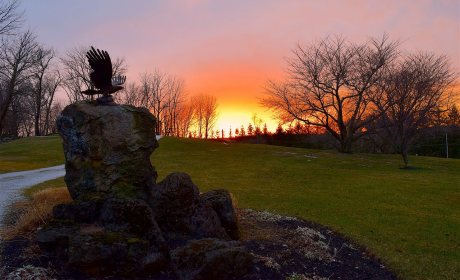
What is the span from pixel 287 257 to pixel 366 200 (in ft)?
20.7

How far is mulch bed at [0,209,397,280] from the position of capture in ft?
12.1

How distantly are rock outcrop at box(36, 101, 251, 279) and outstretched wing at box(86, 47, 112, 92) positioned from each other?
18.5 inches

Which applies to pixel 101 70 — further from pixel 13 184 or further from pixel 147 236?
pixel 13 184

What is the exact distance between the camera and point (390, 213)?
7.86m

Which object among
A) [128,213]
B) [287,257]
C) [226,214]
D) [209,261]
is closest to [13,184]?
[128,213]

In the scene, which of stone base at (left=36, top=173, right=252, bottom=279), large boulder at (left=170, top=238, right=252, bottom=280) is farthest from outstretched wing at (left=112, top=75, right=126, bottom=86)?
large boulder at (left=170, top=238, right=252, bottom=280)

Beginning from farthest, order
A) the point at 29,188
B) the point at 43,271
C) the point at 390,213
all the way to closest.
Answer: the point at 29,188 < the point at 390,213 < the point at 43,271

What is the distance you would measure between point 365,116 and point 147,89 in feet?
120

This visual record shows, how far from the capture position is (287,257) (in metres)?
4.29

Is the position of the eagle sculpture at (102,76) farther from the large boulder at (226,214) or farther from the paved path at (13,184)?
the paved path at (13,184)

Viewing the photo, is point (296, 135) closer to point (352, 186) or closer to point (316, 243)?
point (352, 186)

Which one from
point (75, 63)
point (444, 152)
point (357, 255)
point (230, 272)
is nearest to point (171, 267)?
point (230, 272)

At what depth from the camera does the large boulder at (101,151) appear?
4.54 metres

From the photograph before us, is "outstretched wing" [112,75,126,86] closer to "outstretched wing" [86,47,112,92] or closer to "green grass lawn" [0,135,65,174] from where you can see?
"outstretched wing" [86,47,112,92]
